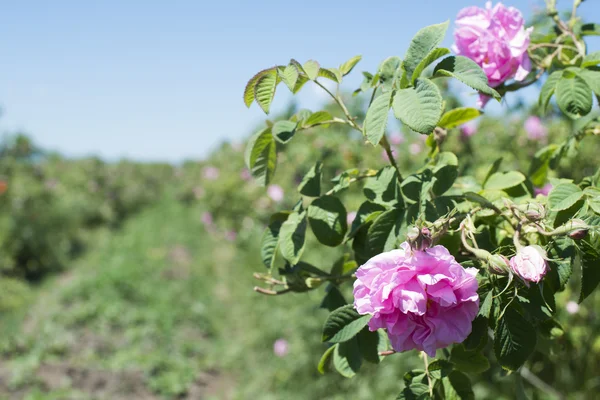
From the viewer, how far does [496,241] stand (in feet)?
2.77

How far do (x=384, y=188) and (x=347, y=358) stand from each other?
0.28 m

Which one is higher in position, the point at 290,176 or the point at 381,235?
the point at 381,235

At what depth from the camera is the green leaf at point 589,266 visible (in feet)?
2.18

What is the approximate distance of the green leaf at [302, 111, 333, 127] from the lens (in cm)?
87

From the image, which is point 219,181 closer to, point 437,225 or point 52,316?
point 52,316

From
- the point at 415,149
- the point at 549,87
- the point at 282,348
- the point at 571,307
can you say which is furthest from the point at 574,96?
the point at 282,348

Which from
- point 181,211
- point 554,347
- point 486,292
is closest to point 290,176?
point 554,347

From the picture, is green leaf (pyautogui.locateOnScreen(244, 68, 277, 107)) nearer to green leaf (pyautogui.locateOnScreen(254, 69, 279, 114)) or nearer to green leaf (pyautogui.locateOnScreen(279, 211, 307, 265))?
green leaf (pyautogui.locateOnScreen(254, 69, 279, 114))

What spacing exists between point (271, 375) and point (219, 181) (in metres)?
3.80

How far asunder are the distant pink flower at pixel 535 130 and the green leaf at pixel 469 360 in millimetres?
2551

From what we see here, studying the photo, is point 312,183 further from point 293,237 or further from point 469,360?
point 469,360

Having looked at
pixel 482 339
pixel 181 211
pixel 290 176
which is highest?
pixel 482 339

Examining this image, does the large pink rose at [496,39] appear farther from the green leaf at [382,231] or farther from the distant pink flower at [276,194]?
the distant pink flower at [276,194]

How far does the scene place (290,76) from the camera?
2.42ft
